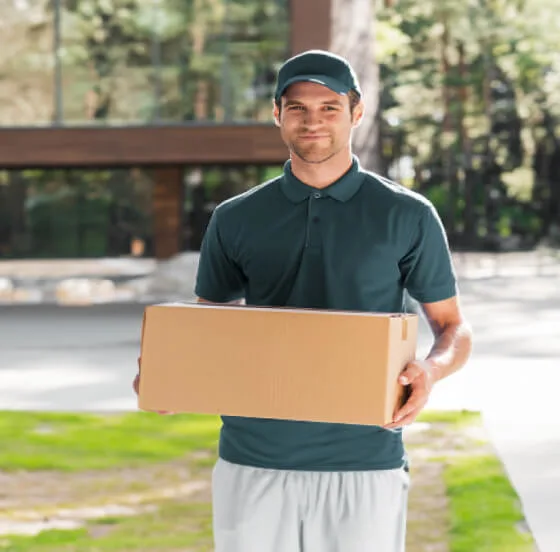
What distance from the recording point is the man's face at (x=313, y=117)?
281 centimetres

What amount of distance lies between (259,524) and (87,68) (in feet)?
77.9

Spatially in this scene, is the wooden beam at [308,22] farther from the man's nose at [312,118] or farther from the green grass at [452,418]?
the man's nose at [312,118]

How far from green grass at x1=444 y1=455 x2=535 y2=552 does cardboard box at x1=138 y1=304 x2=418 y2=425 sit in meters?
3.54

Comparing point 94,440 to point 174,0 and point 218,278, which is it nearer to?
point 218,278

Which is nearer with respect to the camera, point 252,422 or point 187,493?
point 252,422

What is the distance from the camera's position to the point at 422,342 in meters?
16.0

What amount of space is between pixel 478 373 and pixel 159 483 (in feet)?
20.0

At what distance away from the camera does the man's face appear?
111 inches

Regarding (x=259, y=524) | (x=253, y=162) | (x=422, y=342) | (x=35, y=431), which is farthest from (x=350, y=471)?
(x=253, y=162)

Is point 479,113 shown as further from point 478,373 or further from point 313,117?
point 313,117

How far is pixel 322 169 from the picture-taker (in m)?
2.92

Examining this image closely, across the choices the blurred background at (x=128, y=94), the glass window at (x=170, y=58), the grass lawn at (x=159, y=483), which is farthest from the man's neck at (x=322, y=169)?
the glass window at (x=170, y=58)

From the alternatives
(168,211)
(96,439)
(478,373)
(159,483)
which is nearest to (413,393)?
(159,483)

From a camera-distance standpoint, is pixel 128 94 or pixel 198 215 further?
pixel 198 215
